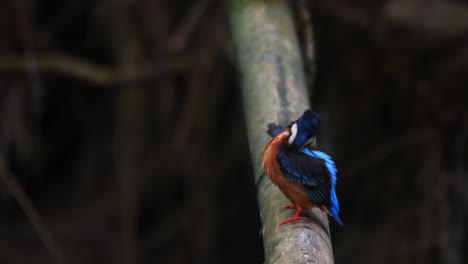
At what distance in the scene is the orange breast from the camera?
1747mm

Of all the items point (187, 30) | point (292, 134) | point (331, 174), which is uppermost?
point (187, 30)

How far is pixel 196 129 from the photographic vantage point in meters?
4.38

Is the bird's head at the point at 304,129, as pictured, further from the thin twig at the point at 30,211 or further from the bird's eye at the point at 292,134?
the thin twig at the point at 30,211

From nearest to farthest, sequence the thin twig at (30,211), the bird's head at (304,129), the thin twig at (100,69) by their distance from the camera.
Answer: the bird's head at (304,129), the thin twig at (30,211), the thin twig at (100,69)

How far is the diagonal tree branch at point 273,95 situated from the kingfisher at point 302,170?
0.13 feet

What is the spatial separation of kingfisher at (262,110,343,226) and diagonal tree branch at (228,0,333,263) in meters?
0.04

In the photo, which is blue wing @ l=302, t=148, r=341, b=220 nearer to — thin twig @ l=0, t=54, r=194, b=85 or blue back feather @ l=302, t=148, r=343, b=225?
blue back feather @ l=302, t=148, r=343, b=225

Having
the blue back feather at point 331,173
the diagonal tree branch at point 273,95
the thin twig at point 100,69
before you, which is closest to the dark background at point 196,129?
the thin twig at point 100,69

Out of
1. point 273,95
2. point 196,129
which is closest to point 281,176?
point 273,95

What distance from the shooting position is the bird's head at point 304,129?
1732 mm

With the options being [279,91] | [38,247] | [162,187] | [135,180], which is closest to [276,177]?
[279,91]

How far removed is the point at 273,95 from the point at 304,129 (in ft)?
1.59

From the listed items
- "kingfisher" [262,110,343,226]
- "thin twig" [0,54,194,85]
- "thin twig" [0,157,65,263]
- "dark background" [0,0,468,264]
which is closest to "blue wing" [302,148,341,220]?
"kingfisher" [262,110,343,226]

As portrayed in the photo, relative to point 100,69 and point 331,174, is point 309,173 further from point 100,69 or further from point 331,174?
point 100,69
